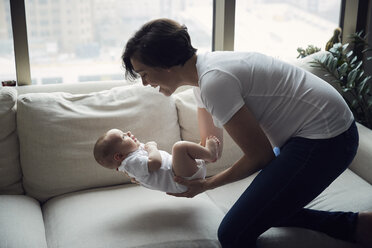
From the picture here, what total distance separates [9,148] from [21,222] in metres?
0.45

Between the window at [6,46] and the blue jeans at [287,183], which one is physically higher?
the window at [6,46]

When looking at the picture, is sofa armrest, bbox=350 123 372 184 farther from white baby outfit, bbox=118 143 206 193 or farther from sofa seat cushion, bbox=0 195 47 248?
sofa seat cushion, bbox=0 195 47 248

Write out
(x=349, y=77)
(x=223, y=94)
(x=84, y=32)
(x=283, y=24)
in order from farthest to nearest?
(x=283, y=24), (x=84, y=32), (x=349, y=77), (x=223, y=94)

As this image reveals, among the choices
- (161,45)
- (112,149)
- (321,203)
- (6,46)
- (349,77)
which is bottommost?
(321,203)

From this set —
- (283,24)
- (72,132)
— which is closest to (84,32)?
(72,132)

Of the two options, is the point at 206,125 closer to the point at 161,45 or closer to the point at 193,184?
the point at 193,184

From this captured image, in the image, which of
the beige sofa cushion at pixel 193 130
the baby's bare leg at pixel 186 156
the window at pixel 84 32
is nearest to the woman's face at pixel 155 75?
the baby's bare leg at pixel 186 156

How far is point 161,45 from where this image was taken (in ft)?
5.42

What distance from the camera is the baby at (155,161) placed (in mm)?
1884

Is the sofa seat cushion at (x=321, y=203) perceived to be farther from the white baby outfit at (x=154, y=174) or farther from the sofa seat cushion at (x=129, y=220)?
the white baby outfit at (x=154, y=174)

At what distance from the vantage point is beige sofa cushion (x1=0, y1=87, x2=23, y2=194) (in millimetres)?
2146

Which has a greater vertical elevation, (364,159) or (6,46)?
(6,46)

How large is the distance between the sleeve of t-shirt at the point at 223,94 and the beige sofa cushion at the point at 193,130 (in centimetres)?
83

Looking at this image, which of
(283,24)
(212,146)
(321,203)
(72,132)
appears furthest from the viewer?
(283,24)
